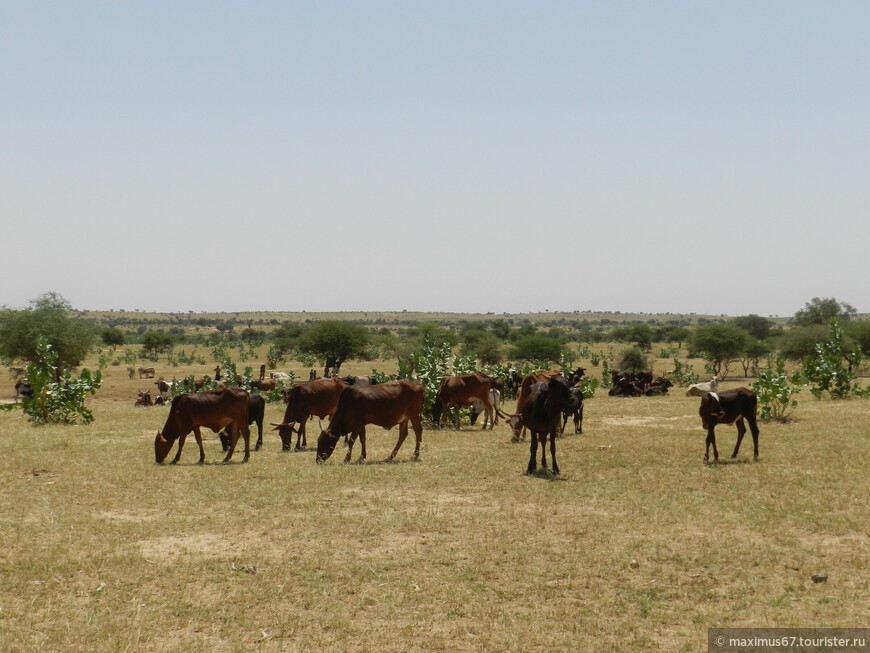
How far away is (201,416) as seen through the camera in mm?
17625

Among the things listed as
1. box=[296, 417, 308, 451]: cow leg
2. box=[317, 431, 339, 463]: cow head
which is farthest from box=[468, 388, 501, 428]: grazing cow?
box=[317, 431, 339, 463]: cow head

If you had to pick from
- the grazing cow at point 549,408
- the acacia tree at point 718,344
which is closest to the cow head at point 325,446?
the grazing cow at point 549,408

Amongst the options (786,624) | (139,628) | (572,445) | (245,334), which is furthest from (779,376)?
(245,334)

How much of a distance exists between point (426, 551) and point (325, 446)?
298 inches

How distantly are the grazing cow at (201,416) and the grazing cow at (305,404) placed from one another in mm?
2149

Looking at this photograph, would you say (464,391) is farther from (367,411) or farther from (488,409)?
(367,411)

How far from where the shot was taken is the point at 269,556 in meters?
10.0

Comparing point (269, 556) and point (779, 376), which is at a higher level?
point (779, 376)

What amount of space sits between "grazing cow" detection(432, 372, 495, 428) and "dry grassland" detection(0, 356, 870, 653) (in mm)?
6394

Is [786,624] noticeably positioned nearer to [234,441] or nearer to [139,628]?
[139,628]

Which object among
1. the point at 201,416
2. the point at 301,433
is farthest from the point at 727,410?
the point at 201,416

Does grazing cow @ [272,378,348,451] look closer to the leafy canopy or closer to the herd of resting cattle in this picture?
the herd of resting cattle

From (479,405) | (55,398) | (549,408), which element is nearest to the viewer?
(549,408)

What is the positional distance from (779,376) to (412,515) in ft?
55.9
